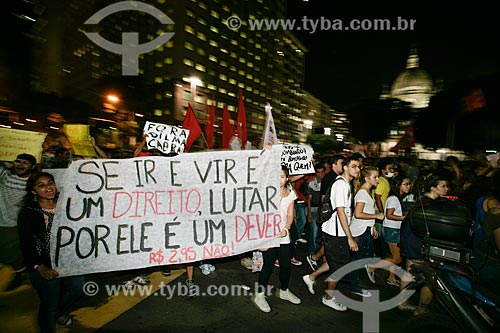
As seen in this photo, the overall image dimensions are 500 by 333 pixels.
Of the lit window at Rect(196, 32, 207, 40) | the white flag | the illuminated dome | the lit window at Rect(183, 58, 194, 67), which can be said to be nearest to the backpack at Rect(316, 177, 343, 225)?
the white flag

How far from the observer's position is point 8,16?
1256cm

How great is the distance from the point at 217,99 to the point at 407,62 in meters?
47.9

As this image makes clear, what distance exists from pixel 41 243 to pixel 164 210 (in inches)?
51.2

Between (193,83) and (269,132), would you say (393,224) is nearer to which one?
(269,132)

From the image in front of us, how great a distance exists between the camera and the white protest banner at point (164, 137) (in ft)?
20.6

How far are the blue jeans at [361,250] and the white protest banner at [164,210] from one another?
1461mm

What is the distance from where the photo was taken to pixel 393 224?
17.5 ft

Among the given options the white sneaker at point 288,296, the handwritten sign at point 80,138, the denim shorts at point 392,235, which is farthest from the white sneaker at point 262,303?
the handwritten sign at point 80,138

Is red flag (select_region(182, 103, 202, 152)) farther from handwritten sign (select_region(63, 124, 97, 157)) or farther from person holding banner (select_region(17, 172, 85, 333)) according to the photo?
person holding banner (select_region(17, 172, 85, 333))

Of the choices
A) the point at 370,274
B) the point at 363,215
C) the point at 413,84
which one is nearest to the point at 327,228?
the point at 363,215

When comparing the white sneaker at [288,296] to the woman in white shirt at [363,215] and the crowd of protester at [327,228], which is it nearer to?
Result: the crowd of protester at [327,228]

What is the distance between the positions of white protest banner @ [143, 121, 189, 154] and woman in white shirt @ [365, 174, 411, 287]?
12.5ft

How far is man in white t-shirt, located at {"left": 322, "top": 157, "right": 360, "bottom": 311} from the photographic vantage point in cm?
448

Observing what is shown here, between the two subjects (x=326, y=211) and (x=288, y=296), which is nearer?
(x=326, y=211)
